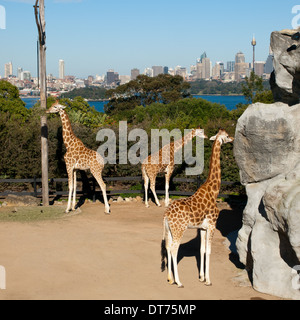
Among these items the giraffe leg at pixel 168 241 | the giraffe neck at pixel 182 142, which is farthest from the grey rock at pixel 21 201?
the giraffe leg at pixel 168 241

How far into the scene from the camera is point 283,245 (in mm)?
8781

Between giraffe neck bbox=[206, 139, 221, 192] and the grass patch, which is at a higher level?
giraffe neck bbox=[206, 139, 221, 192]

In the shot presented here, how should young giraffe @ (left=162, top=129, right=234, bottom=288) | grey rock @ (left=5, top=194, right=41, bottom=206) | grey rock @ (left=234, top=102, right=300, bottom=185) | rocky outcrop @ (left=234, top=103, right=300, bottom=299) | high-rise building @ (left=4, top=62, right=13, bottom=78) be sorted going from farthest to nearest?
high-rise building @ (left=4, top=62, right=13, bottom=78) < grey rock @ (left=5, top=194, right=41, bottom=206) < grey rock @ (left=234, top=102, right=300, bottom=185) < young giraffe @ (left=162, top=129, right=234, bottom=288) < rocky outcrop @ (left=234, top=103, right=300, bottom=299)

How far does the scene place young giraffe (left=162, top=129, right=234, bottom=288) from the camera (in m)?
9.18

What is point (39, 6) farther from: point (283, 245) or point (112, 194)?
point (283, 245)

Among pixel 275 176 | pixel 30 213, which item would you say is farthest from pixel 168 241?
pixel 30 213

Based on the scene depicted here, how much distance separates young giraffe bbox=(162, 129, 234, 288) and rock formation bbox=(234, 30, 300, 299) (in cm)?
79

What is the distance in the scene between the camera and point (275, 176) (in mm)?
9953

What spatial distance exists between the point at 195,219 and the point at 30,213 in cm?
684

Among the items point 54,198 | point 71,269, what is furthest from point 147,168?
point 71,269

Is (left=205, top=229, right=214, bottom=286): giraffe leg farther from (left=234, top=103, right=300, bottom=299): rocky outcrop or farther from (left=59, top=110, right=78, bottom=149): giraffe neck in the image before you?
(left=59, top=110, right=78, bottom=149): giraffe neck

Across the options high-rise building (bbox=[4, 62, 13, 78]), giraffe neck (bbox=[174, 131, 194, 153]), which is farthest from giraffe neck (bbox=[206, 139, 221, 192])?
high-rise building (bbox=[4, 62, 13, 78])

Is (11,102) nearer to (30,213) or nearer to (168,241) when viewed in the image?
(30,213)
